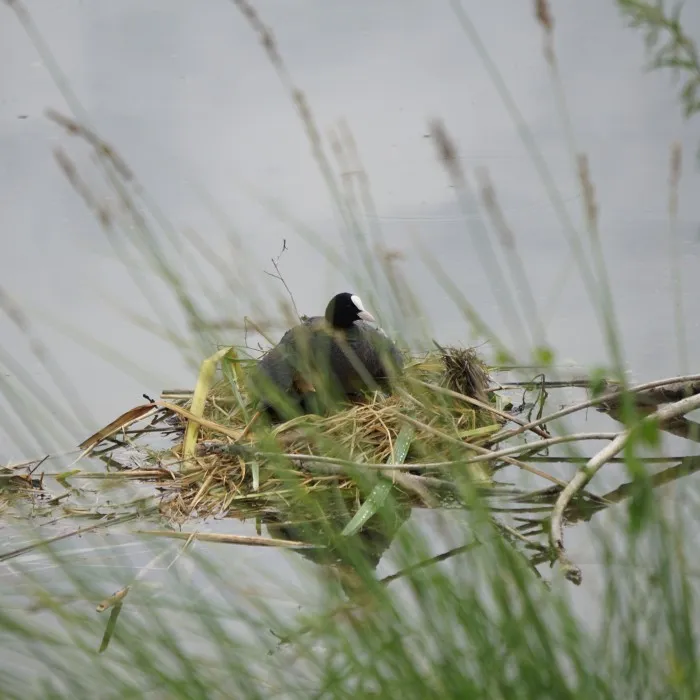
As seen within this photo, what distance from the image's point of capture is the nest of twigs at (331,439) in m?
2.45

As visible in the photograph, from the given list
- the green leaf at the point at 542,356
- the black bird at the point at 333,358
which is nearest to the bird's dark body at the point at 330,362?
the black bird at the point at 333,358

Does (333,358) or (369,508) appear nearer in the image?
(369,508)

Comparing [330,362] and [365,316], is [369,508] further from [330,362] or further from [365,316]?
[365,316]

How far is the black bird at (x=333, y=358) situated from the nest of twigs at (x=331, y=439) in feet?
0.23

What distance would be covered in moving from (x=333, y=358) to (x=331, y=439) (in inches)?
23.3

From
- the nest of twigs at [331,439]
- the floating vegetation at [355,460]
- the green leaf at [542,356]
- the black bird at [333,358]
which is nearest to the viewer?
the green leaf at [542,356]

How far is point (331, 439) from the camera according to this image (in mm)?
2623

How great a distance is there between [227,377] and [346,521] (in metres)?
1.11

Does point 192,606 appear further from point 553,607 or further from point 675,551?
point 675,551

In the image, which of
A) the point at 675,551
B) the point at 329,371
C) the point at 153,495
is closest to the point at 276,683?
the point at 675,551

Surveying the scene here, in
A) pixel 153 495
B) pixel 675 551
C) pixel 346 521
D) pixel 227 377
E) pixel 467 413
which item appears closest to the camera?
pixel 675 551

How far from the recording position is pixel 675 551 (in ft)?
3.41

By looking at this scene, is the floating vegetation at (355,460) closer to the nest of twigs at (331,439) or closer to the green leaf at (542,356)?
the nest of twigs at (331,439)

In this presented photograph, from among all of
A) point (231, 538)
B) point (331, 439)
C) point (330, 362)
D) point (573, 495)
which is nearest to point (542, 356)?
point (573, 495)
